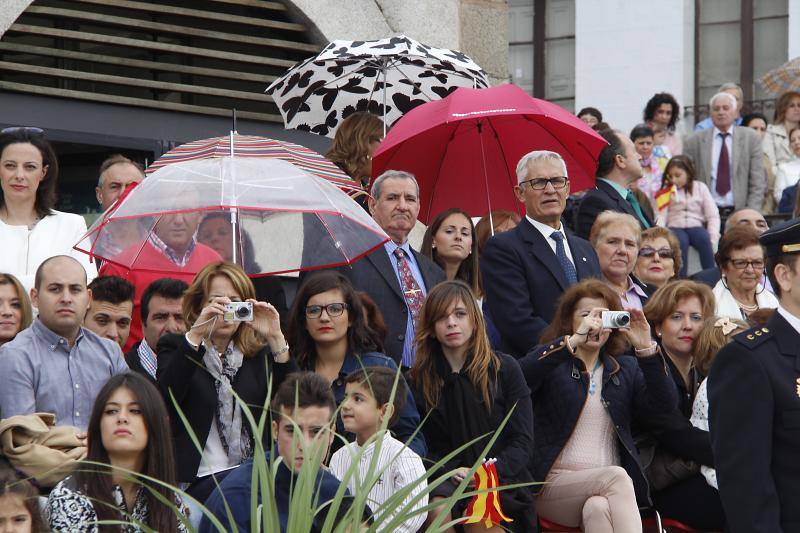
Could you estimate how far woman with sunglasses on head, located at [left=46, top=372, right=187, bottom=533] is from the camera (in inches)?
228

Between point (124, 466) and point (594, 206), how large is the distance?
505 centimetres

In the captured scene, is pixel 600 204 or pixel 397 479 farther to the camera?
pixel 600 204

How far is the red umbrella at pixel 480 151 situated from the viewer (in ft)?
31.4

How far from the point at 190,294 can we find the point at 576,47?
A: 1728cm

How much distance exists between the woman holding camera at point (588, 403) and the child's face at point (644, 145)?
5.85m

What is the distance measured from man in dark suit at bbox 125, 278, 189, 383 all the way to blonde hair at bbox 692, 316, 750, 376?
2717 mm

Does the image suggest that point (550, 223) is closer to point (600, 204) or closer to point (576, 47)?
point (600, 204)

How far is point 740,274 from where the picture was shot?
365 inches

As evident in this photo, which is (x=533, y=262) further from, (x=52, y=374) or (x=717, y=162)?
(x=717, y=162)

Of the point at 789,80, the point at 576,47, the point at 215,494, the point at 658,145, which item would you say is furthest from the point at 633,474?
the point at 576,47

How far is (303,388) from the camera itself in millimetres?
6328

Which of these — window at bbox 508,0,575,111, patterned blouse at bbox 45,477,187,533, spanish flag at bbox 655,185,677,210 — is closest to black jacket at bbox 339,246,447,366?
patterned blouse at bbox 45,477,187,533

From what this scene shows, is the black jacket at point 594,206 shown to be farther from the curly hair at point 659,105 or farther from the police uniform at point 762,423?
the police uniform at point 762,423

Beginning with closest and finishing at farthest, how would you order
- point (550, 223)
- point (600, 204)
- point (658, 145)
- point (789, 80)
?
point (550, 223) → point (600, 204) → point (658, 145) → point (789, 80)
